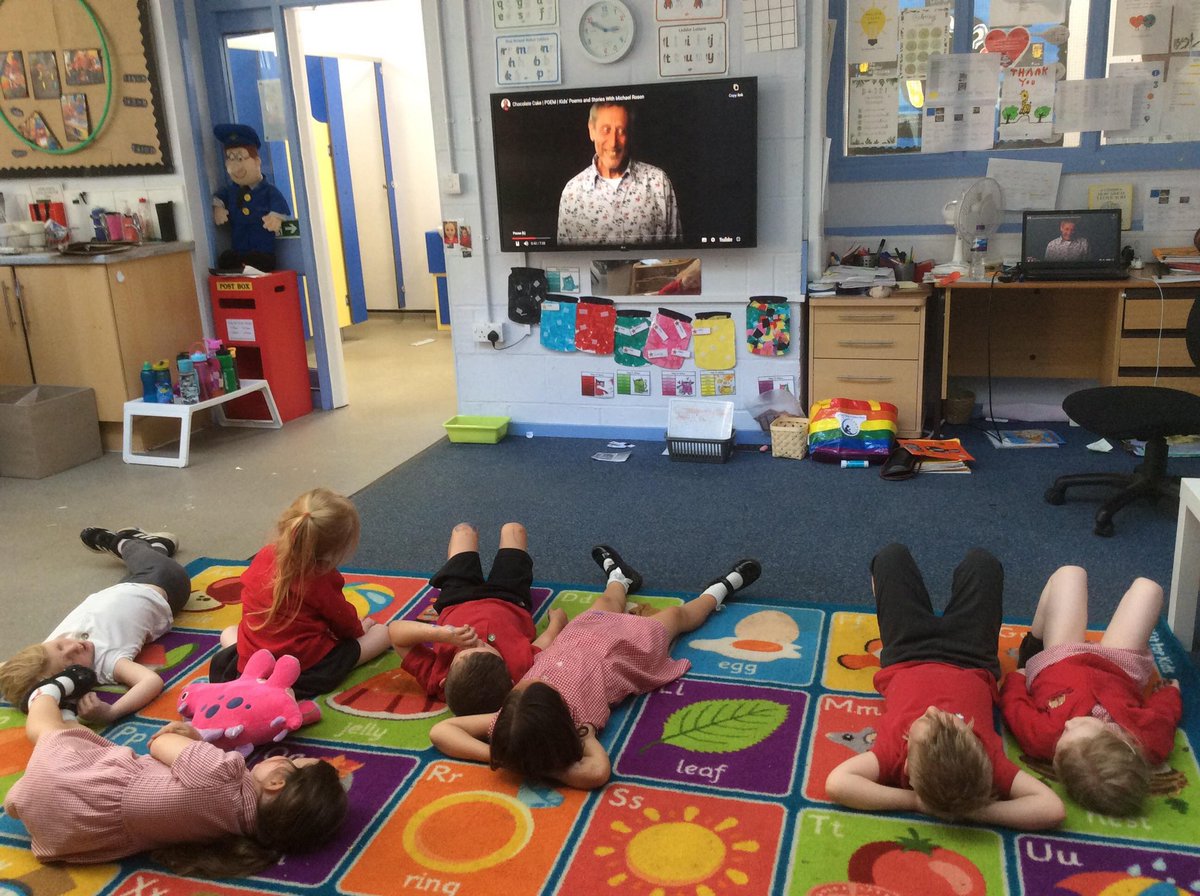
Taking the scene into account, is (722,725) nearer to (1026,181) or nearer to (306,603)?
(306,603)

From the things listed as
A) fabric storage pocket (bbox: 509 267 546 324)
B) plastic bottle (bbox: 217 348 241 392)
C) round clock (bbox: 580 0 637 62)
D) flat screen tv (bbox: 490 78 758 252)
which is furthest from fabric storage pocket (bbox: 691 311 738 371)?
plastic bottle (bbox: 217 348 241 392)

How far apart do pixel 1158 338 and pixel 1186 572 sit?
1.96 metres

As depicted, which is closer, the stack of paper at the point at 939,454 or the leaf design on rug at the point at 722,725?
the leaf design on rug at the point at 722,725

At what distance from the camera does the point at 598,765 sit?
213 centimetres

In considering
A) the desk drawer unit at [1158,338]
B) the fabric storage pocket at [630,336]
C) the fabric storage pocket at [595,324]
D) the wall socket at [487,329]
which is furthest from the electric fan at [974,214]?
the wall socket at [487,329]

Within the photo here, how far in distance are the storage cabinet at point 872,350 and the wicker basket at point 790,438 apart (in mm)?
237

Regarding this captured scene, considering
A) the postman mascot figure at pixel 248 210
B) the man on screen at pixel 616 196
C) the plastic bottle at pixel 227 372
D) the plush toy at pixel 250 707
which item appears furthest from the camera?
the postman mascot figure at pixel 248 210

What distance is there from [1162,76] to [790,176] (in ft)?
5.39

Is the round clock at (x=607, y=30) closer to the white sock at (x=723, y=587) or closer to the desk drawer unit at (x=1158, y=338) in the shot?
the desk drawer unit at (x=1158, y=338)

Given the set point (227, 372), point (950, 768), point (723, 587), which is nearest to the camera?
point (950, 768)

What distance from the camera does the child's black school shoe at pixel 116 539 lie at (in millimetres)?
3432

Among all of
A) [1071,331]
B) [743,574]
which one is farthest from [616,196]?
[1071,331]

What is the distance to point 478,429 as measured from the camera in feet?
15.6

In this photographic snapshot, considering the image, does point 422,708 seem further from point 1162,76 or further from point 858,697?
point 1162,76
